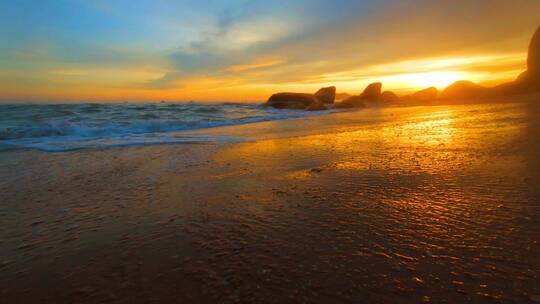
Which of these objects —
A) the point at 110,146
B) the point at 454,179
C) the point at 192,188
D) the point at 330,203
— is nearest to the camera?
the point at 330,203

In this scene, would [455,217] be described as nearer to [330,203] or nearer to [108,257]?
[330,203]

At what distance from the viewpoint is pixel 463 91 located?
1101 inches

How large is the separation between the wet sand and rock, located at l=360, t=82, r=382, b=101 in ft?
118

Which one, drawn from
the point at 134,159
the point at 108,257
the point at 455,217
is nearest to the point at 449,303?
the point at 455,217

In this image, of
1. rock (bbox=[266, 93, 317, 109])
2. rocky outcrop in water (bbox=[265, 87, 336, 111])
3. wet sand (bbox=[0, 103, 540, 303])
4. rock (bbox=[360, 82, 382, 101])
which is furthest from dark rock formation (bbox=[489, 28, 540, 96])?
wet sand (bbox=[0, 103, 540, 303])

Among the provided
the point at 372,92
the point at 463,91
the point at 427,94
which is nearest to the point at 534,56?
the point at 463,91

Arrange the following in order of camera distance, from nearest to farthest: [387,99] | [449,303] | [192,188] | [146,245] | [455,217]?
1. [449,303]
2. [146,245]
3. [455,217]
4. [192,188]
5. [387,99]

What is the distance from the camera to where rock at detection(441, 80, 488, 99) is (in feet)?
85.2

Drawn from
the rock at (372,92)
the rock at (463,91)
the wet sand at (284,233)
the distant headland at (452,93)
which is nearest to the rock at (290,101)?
the distant headland at (452,93)

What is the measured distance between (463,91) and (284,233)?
3237cm

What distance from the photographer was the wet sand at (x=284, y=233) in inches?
55.1

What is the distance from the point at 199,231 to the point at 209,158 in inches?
113

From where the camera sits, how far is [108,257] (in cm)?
179

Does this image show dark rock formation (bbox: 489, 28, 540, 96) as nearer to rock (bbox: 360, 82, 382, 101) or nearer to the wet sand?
rock (bbox: 360, 82, 382, 101)
